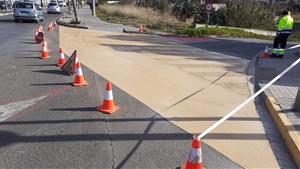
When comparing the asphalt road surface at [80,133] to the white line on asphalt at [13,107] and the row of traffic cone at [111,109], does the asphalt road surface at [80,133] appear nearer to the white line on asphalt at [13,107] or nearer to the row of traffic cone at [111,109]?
the white line on asphalt at [13,107]

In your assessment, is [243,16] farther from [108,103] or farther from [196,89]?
[108,103]

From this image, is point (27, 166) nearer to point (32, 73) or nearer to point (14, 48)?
point (32, 73)

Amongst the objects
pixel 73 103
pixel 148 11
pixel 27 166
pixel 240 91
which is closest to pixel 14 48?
pixel 73 103

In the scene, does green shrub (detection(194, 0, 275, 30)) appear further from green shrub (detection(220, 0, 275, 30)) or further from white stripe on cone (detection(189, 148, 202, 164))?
white stripe on cone (detection(189, 148, 202, 164))

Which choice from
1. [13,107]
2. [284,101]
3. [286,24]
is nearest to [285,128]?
[284,101]

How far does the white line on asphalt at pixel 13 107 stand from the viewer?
571 cm

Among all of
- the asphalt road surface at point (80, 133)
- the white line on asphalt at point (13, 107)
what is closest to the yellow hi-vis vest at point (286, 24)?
the asphalt road surface at point (80, 133)

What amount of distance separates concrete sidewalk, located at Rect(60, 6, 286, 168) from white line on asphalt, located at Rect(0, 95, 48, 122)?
6.83 ft

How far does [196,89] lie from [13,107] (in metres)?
4.03

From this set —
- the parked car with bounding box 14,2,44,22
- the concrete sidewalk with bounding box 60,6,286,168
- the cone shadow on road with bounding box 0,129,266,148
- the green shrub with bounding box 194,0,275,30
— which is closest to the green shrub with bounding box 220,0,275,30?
the green shrub with bounding box 194,0,275,30

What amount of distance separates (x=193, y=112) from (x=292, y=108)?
1.80 metres

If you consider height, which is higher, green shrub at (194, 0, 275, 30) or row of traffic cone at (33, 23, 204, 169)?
green shrub at (194, 0, 275, 30)

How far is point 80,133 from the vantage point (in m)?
5.03

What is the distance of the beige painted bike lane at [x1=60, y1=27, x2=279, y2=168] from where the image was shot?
16.2 ft
